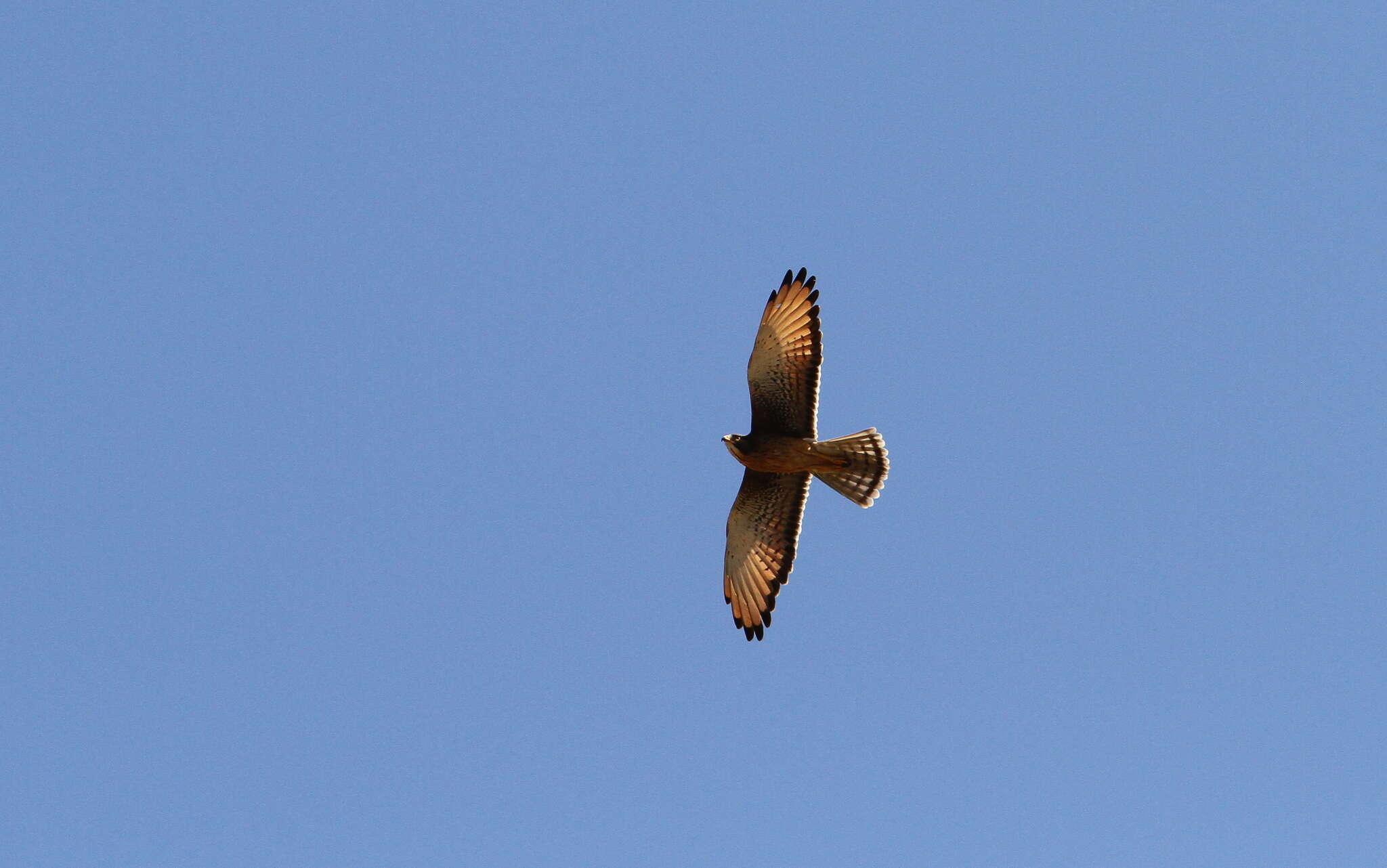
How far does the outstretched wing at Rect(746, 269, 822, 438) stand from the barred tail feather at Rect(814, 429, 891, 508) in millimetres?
281

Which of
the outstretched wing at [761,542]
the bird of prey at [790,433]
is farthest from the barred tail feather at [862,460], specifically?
the outstretched wing at [761,542]

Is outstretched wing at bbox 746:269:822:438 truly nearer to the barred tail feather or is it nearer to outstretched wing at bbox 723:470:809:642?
the barred tail feather

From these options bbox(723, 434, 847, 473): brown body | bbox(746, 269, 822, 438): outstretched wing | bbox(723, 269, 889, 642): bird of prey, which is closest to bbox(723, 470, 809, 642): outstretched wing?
bbox(723, 269, 889, 642): bird of prey

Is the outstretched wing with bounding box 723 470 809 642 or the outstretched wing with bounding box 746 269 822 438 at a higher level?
the outstretched wing with bounding box 746 269 822 438

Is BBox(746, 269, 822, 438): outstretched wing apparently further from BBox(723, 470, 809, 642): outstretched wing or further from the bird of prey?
BBox(723, 470, 809, 642): outstretched wing

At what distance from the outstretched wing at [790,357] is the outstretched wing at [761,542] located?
940 mm

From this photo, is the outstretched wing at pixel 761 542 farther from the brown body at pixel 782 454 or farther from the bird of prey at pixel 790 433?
the brown body at pixel 782 454

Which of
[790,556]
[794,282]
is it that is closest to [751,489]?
[790,556]

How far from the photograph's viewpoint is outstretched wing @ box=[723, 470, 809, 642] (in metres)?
16.0

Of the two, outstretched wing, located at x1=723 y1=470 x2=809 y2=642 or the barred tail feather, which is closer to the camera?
the barred tail feather

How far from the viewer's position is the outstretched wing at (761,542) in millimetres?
15969

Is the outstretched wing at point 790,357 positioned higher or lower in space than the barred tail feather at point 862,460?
higher

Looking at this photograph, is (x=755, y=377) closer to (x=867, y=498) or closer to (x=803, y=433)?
(x=803, y=433)

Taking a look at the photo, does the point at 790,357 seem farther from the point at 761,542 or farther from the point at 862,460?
the point at 761,542
